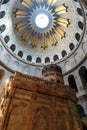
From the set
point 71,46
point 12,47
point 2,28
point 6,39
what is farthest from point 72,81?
point 2,28

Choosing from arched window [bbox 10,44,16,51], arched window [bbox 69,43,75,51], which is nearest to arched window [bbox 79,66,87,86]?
arched window [bbox 69,43,75,51]

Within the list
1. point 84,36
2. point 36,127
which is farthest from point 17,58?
point 36,127

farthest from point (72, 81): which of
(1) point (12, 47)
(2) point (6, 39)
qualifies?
(2) point (6, 39)

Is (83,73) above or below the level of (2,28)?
below

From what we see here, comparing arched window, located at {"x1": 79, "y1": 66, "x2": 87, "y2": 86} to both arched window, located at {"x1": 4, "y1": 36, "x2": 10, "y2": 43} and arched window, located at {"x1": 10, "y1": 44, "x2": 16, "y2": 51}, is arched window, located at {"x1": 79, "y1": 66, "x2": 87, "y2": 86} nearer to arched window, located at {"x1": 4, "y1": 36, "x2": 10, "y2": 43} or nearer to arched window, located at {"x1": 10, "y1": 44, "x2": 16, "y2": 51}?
arched window, located at {"x1": 10, "y1": 44, "x2": 16, "y2": 51}

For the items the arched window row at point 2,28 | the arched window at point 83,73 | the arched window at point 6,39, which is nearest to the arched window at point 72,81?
the arched window at point 83,73

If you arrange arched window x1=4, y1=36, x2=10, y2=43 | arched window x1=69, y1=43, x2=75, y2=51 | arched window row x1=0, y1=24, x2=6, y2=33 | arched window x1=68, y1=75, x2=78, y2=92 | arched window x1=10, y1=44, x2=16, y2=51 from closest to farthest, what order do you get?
arched window x1=68, y1=75, x2=78, y2=92 → arched window row x1=0, y1=24, x2=6, y2=33 → arched window x1=4, y1=36, x2=10, y2=43 → arched window x1=69, y1=43, x2=75, y2=51 → arched window x1=10, y1=44, x2=16, y2=51

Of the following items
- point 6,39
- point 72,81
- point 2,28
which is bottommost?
point 72,81

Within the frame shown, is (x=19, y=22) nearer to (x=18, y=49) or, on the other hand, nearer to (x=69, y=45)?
→ (x=18, y=49)

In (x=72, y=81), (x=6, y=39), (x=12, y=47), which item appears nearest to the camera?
(x=72, y=81)

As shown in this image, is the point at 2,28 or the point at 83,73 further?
the point at 2,28

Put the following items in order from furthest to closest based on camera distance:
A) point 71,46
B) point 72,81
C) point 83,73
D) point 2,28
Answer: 1. point 71,46
2. point 2,28
3. point 72,81
4. point 83,73

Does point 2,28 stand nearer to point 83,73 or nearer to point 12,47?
point 12,47

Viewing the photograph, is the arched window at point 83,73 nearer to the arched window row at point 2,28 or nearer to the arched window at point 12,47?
the arched window at point 12,47
